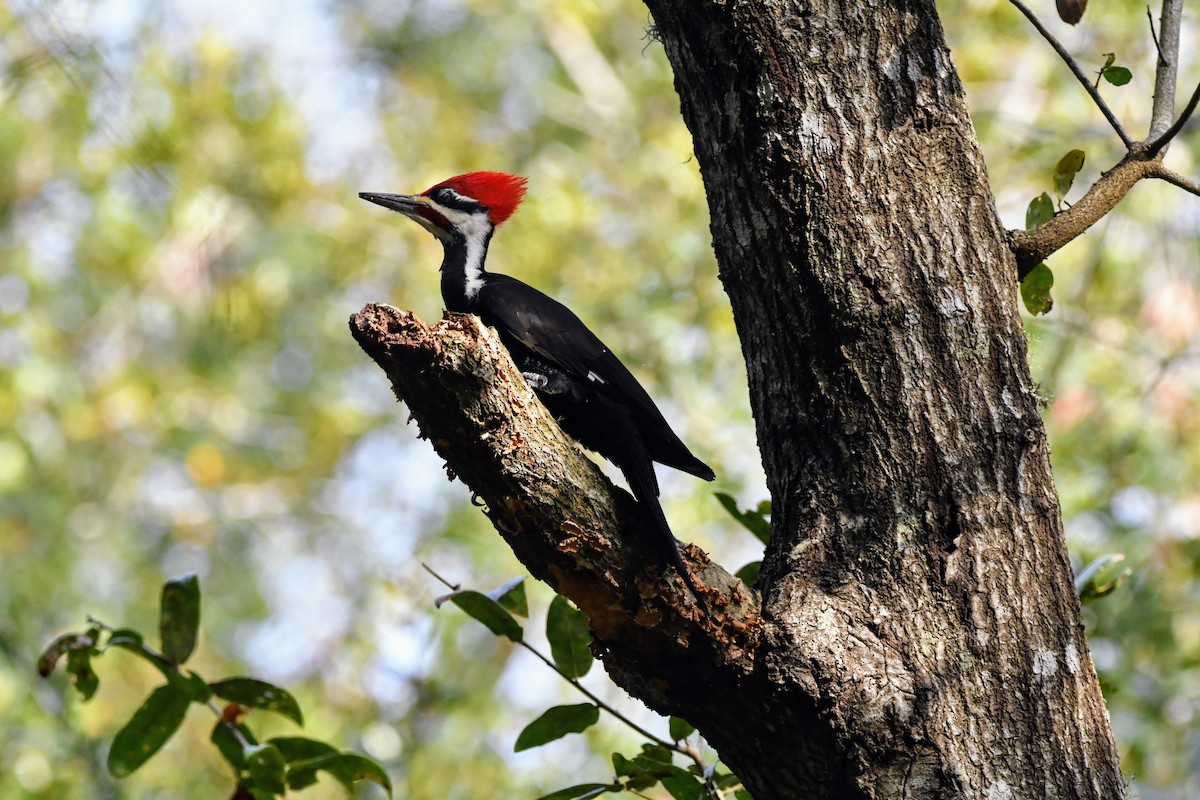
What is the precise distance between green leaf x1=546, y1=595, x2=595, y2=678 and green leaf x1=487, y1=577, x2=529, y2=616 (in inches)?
2.3

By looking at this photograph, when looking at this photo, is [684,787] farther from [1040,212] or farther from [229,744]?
[1040,212]

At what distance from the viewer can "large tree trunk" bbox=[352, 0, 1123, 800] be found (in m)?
1.82

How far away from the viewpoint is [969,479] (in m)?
1.97

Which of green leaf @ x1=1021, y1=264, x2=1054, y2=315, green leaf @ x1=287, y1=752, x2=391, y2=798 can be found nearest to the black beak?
green leaf @ x1=287, y1=752, x2=391, y2=798

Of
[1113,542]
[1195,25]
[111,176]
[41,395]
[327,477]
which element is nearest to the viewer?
[1113,542]

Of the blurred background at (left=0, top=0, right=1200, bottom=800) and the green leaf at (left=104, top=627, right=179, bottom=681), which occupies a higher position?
the blurred background at (left=0, top=0, right=1200, bottom=800)

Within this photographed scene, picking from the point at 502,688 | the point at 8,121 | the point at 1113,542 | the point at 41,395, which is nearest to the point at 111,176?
the point at 8,121

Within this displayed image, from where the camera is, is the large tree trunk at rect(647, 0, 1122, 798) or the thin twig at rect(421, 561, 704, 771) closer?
the large tree trunk at rect(647, 0, 1122, 798)

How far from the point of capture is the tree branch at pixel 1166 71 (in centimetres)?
222

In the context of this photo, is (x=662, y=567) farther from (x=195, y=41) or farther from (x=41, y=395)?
(x=195, y=41)

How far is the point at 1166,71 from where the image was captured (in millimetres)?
2244

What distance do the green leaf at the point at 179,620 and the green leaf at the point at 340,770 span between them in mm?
319

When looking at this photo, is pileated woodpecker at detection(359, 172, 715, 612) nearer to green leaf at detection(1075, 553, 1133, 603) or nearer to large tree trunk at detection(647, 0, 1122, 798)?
large tree trunk at detection(647, 0, 1122, 798)

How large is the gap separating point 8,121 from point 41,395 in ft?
7.51
